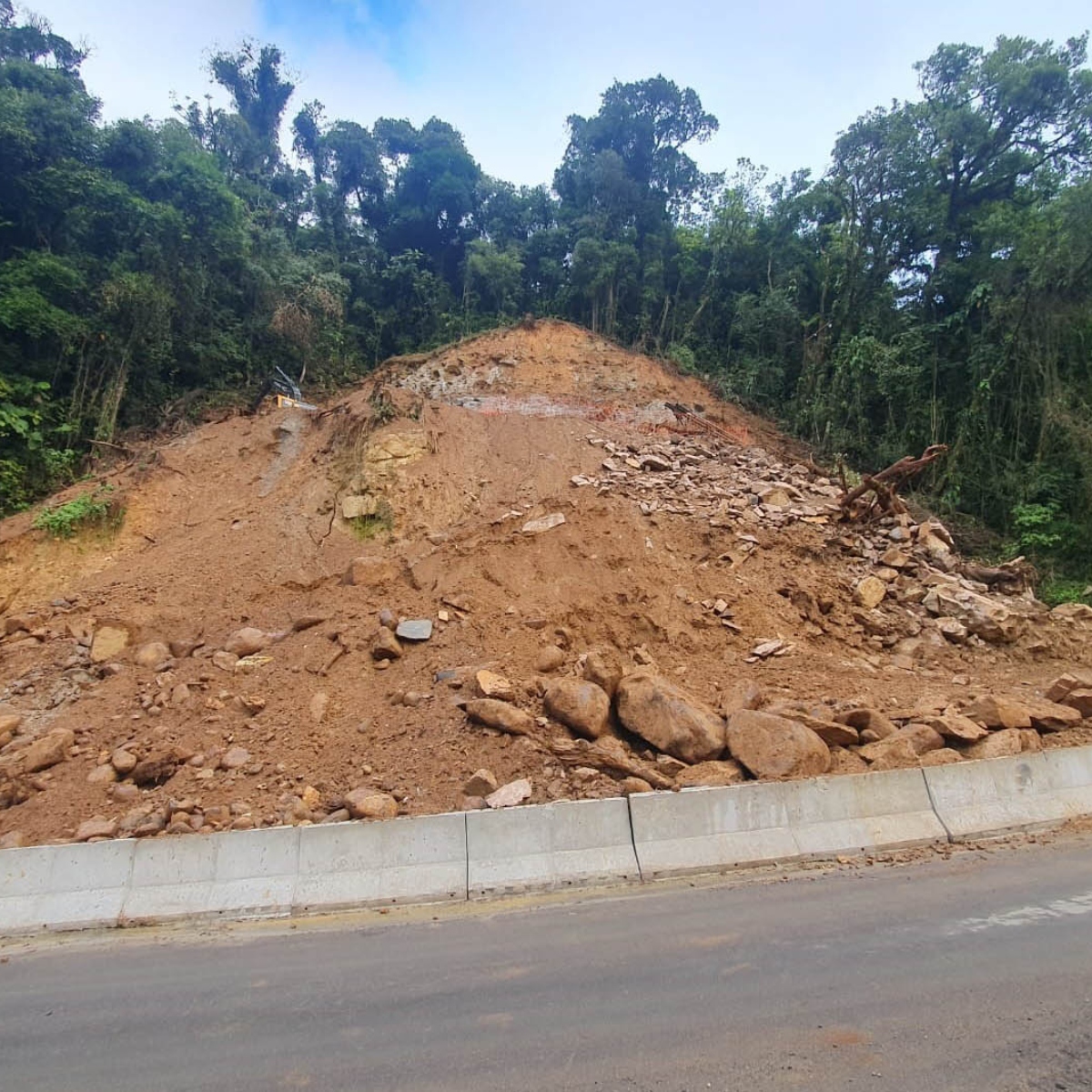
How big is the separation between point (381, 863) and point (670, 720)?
2868 millimetres

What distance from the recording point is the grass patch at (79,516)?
36.5ft

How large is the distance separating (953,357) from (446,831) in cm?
1736

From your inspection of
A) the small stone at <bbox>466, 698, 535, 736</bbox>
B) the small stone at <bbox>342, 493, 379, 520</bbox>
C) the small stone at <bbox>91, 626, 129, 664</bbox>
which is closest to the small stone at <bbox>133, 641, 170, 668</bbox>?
the small stone at <bbox>91, 626, 129, 664</bbox>

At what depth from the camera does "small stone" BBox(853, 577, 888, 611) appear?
9.74 m

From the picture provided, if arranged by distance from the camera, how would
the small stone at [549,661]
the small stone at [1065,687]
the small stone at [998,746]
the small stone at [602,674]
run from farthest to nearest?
the small stone at [549,661], the small stone at [1065,687], the small stone at [602,674], the small stone at [998,746]

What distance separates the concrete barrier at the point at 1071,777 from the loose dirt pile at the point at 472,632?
344mm

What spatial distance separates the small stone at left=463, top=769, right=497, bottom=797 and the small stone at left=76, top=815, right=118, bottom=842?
10.2 ft

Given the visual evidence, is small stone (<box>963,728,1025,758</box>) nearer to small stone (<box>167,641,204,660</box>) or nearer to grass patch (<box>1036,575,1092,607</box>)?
grass patch (<box>1036,575,1092,607</box>)

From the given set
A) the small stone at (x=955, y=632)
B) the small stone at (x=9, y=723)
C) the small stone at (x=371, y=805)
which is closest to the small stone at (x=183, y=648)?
the small stone at (x=9, y=723)

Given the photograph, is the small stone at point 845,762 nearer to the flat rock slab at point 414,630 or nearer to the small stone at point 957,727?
the small stone at point 957,727

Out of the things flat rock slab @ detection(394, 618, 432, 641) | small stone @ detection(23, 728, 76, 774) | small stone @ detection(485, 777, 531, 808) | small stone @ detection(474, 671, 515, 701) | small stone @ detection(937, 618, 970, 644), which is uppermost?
flat rock slab @ detection(394, 618, 432, 641)

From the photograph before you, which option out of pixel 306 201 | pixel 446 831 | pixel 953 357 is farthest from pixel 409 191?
pixel 446 831

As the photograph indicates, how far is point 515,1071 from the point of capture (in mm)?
3256

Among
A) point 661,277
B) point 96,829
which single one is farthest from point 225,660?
point 661,277
